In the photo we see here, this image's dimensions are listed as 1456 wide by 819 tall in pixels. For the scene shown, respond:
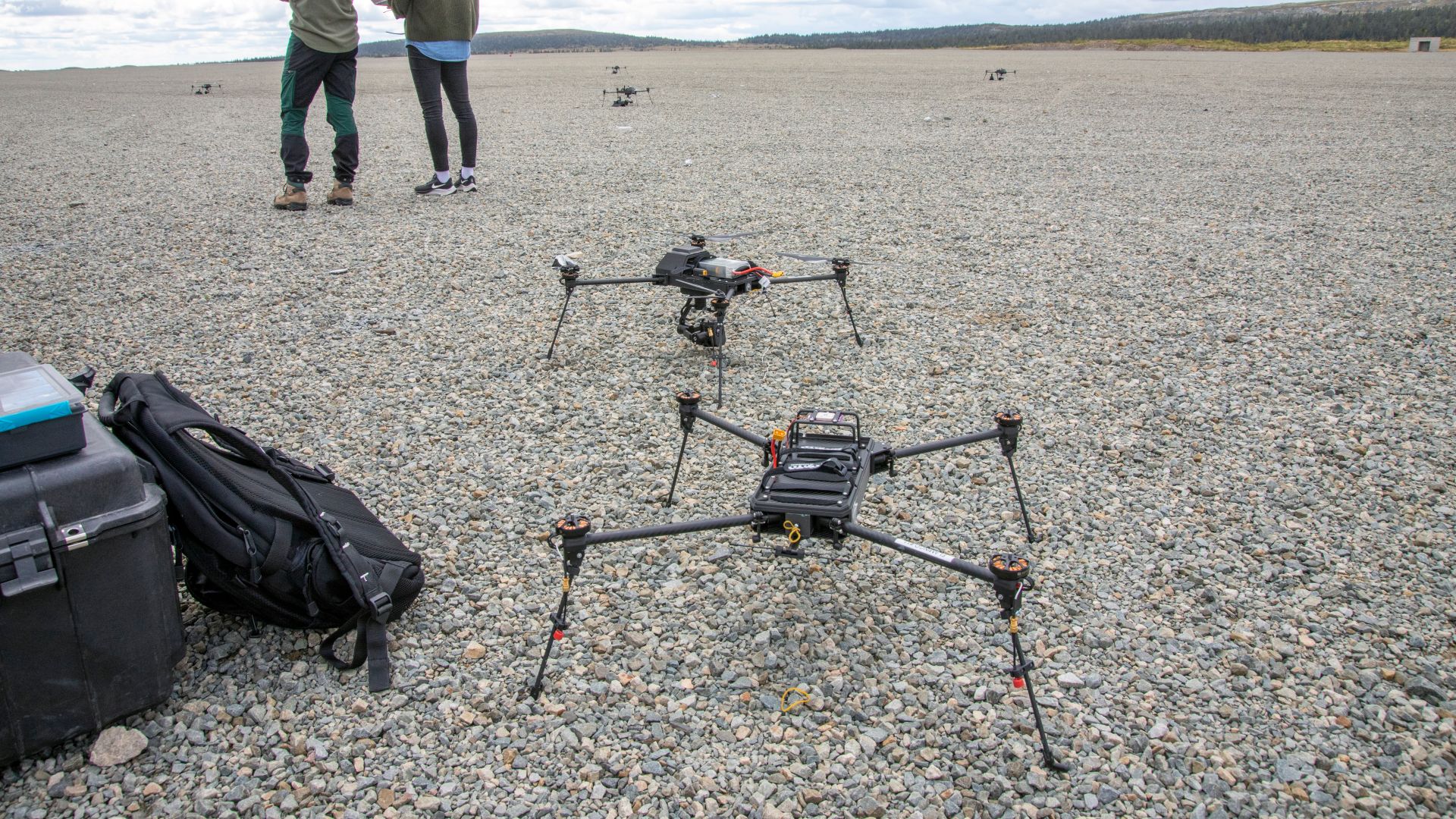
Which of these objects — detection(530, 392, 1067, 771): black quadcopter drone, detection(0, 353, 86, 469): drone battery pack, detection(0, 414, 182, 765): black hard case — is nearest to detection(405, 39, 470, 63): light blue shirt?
detection(530, 392, 1067, 771): black quadcopter drone

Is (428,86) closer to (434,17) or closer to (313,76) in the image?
(434,17)

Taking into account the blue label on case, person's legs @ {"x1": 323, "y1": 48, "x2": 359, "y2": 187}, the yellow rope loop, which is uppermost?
person's legs @ {"x1": 323, "y1": 48, "x2": 359, "y2": 187}

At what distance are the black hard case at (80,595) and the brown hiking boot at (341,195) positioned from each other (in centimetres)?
688

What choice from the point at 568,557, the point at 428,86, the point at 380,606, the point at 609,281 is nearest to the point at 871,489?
the point at 568,557

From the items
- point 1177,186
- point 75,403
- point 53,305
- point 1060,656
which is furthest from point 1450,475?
point 53,305

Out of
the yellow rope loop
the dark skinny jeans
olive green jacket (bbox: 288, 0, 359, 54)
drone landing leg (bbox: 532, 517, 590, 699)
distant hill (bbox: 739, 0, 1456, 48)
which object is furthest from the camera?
distant hill (bbox: 739, 0, 1456, 48)

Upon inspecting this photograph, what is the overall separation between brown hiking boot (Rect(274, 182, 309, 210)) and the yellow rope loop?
7664 millimetres

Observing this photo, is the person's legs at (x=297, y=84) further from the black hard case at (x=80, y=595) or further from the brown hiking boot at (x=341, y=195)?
the black hard case at (x=80, y=595)

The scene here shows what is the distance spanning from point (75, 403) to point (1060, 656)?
110 inches

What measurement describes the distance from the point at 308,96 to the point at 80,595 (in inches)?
268

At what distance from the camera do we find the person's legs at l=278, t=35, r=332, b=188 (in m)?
7.64

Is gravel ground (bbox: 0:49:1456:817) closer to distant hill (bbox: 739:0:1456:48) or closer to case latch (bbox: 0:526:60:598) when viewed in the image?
case latch (bbox: 0:526:60:598)

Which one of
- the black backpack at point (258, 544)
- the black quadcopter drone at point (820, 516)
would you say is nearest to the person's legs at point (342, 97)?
the black backpack at point (258, 544)

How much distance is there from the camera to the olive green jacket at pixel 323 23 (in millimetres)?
7504
